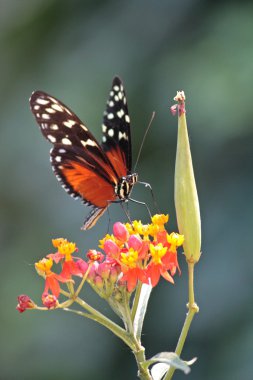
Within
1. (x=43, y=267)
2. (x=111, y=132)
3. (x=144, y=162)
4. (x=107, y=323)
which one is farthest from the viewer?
(x=144, y=162)

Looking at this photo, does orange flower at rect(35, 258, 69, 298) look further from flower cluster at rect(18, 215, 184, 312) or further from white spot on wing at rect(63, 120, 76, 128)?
white spot on wing at rect(63, 120, 76, 128)

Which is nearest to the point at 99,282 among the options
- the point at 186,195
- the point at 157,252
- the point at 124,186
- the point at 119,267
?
the point at 119,267

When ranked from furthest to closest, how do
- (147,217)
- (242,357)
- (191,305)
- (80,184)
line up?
(147,217) < (242,357) < (80,184) < (191,305)

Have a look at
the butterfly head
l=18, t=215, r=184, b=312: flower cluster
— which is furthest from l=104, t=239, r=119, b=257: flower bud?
the butterfly head

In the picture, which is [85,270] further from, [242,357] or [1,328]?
[1,328]

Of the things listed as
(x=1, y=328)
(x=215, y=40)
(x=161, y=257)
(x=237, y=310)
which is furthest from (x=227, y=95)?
(x=161, y=257)

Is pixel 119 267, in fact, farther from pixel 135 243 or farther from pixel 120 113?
pixel 120 113
